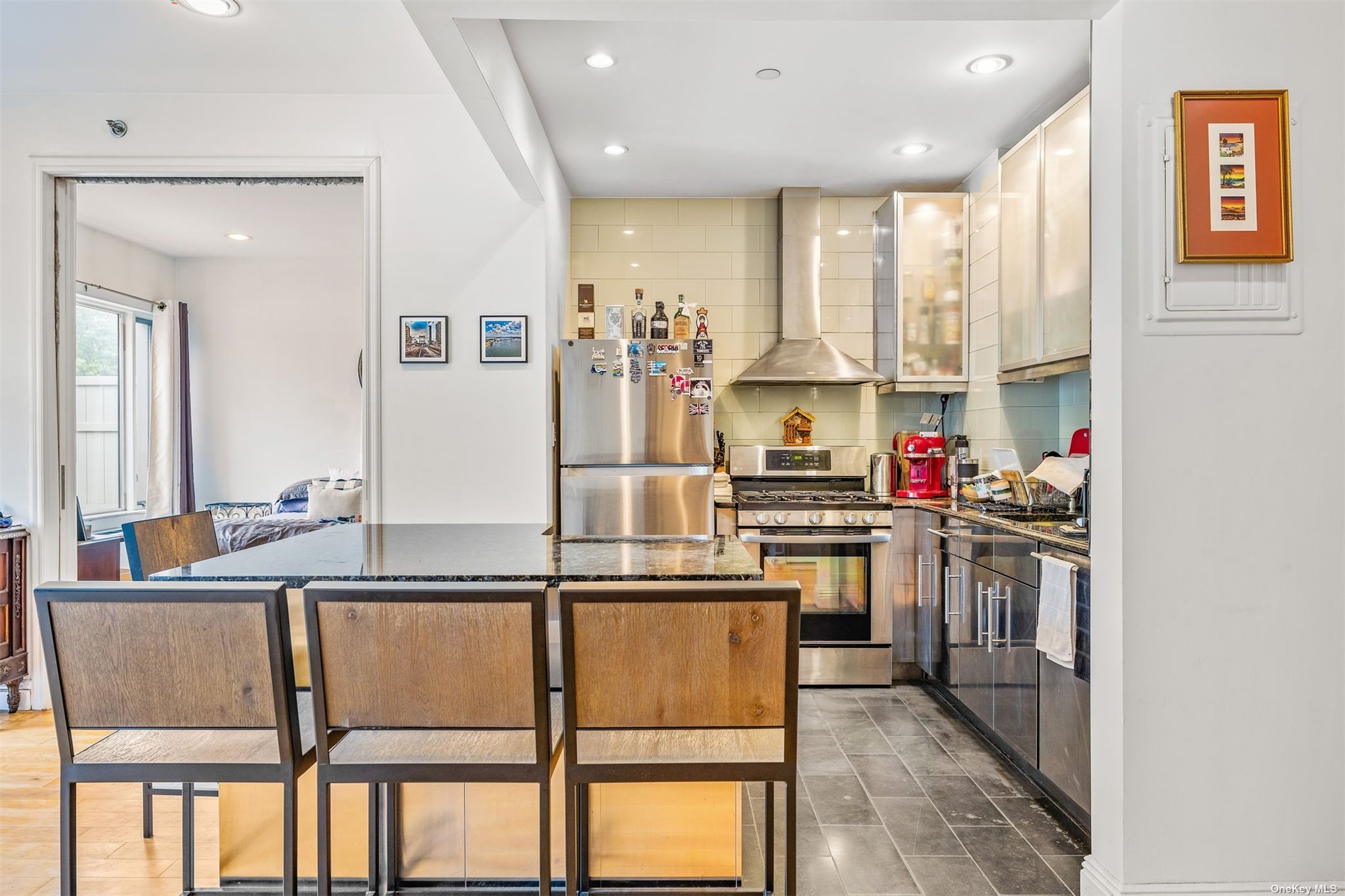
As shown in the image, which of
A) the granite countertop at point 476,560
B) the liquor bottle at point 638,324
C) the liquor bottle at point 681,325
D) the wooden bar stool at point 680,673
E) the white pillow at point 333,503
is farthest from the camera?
the white pillow at point 333,503

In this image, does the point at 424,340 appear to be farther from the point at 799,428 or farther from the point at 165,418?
the point at 165,418

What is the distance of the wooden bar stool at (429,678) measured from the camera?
139cm

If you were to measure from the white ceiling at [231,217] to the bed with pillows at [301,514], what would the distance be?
67.9 inches

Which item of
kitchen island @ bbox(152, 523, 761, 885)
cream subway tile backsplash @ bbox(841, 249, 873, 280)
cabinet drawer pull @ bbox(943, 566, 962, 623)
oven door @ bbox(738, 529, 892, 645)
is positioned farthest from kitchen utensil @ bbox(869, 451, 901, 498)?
kitchen island @ bbox(152, 523, 761, 885)

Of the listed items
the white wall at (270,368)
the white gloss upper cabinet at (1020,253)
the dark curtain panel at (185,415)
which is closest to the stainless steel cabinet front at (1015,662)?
the white gloss upper cabinet at (1020,253)

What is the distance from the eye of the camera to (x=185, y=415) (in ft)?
20.7

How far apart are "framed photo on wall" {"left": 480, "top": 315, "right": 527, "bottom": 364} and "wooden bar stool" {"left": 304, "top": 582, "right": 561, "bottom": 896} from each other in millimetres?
1924

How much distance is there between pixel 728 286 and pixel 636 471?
4.69 feet

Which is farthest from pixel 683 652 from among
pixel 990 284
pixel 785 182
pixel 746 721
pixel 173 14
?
pixel 785 182

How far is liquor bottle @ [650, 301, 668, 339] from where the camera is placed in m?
3.97

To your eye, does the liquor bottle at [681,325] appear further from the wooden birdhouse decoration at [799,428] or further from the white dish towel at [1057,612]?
the white dish towel at [1057,612]

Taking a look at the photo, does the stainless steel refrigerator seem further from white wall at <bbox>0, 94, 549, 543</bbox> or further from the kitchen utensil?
the kitchen utensil

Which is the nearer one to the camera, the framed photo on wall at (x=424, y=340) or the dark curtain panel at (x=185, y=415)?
the framed photo on wall at (x=424, y=340)

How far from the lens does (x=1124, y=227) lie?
1.81m
